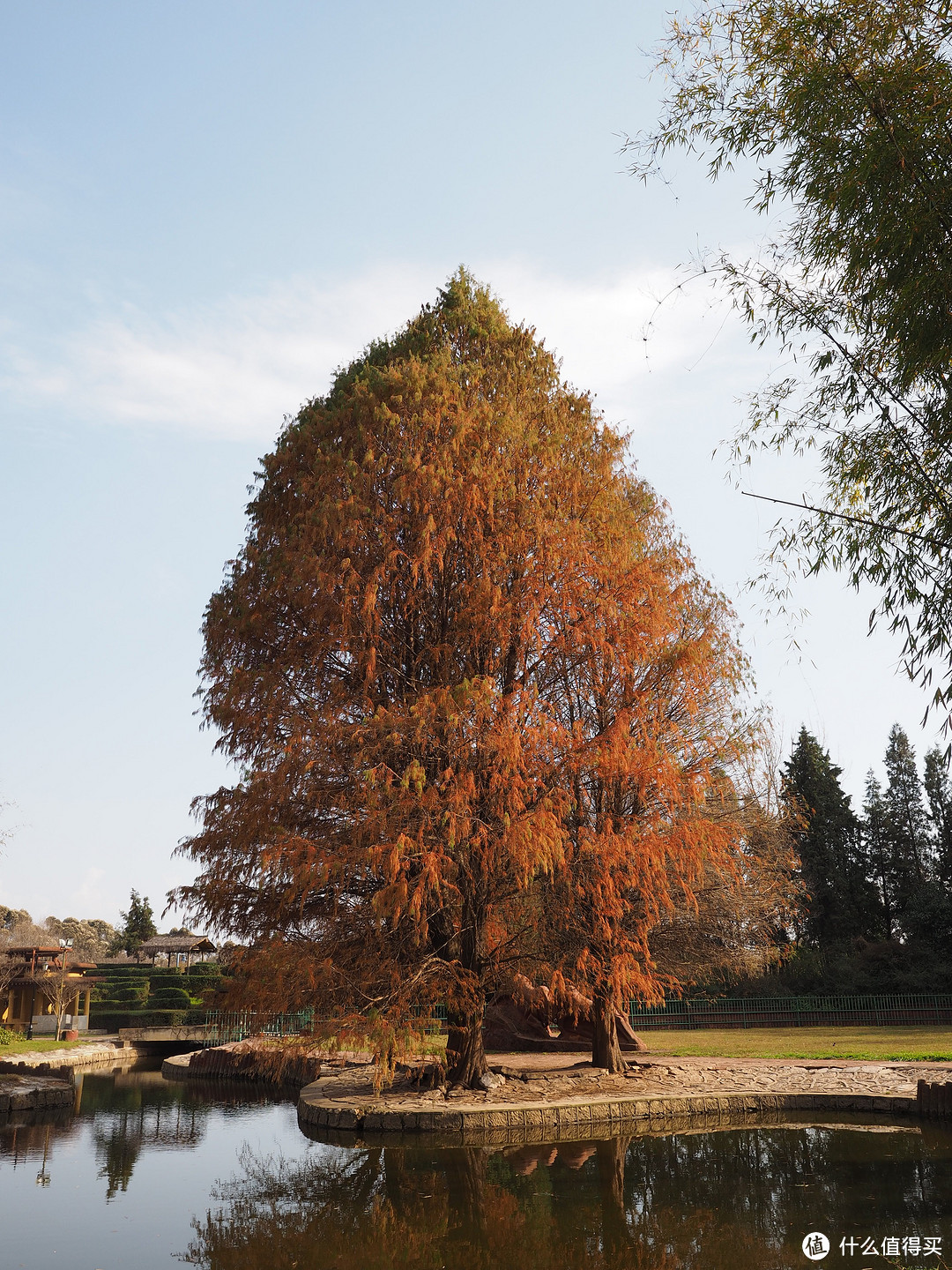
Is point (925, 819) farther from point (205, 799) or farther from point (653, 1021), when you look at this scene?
point (205, 799)

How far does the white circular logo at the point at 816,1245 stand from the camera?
6.26m

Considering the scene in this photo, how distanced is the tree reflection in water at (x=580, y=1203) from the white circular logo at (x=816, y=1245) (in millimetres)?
91

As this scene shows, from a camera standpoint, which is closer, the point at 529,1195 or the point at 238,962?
the point at 529,1195

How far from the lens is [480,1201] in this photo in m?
8.30

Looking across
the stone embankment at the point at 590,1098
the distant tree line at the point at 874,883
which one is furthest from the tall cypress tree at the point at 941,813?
the stone embankment at the point at 590,1098

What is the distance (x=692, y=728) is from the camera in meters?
16.2

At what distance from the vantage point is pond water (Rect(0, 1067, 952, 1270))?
22.0 feet

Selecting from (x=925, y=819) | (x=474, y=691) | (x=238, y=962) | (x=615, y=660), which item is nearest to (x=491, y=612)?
(x=474, y=691)


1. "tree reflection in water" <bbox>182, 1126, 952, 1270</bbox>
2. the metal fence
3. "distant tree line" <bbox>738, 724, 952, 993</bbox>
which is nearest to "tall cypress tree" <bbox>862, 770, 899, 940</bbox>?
"distant tree line" <bbox>738, 724, 952, 993</bbox>

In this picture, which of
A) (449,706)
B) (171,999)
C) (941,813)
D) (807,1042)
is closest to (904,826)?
(941,813)

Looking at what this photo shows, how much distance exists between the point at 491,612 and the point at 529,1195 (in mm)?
7280

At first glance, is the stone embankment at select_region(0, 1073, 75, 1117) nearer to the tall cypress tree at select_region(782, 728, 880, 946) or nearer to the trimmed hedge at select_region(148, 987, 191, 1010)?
the trimmed hedge at select_region(148, 987, 191, 1010)

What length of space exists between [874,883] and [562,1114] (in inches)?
1274

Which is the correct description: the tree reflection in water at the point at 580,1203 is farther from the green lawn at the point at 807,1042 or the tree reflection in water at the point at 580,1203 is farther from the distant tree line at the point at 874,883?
the distant tree line at the point at 874,883
